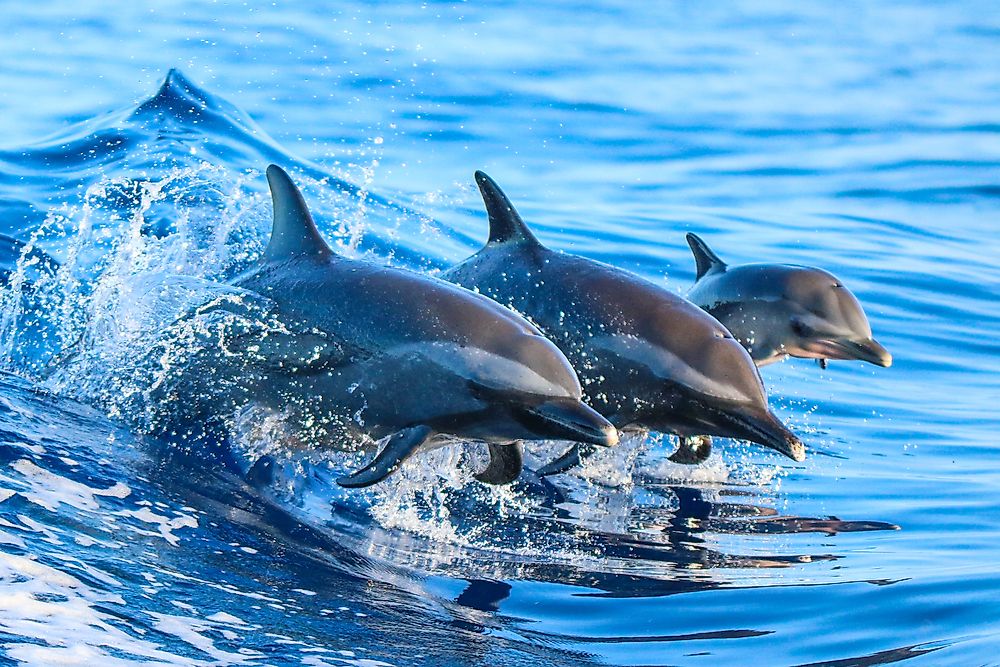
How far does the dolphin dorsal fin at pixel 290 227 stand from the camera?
20.8 feet

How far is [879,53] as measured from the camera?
87.1ft

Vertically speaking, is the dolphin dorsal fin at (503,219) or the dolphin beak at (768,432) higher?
the dolphin dorsal fin at (503,219)

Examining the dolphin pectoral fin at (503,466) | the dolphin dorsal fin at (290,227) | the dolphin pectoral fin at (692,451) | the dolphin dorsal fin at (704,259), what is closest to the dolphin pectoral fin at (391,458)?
the dolphin pectoral fin at (503,466)

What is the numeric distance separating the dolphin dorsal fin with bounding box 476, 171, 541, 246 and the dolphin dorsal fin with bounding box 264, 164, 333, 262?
885 millimetres

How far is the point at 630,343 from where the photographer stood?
20.8ft

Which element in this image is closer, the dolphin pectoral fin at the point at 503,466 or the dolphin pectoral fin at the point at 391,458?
the dolphin pectoral fin at the point at 391,458

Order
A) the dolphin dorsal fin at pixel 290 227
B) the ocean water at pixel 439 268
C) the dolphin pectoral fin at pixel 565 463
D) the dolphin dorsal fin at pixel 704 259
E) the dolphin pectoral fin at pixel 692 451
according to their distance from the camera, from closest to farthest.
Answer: the ocean water at pixel 439 268
the dolphin dorsal fin at pixel 290 227
the dolphin pectoral fin at pixel 565 463
the dolphin pectoral fin at pixel 692 451
the dolphin dorsal fin at pixel 704 259

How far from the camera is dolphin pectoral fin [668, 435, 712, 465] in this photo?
6922 mm

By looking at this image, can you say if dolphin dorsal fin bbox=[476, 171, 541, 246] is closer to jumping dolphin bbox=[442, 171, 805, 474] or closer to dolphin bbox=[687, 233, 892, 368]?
jumping dolphin bbox=[442, 171, 805, 474]

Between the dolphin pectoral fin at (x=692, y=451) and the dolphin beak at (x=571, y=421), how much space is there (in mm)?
1512

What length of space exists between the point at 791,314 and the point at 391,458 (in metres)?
2.73

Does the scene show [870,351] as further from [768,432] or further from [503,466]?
[503,466]

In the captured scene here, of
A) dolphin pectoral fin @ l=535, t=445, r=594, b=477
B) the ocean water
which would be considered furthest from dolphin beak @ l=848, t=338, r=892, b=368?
dolphin pectoral fin @ l=535, t=445, r=594, b=477

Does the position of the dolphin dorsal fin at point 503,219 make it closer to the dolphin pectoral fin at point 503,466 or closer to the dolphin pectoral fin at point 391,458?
the dolphin pectoral fin at point 503,466
